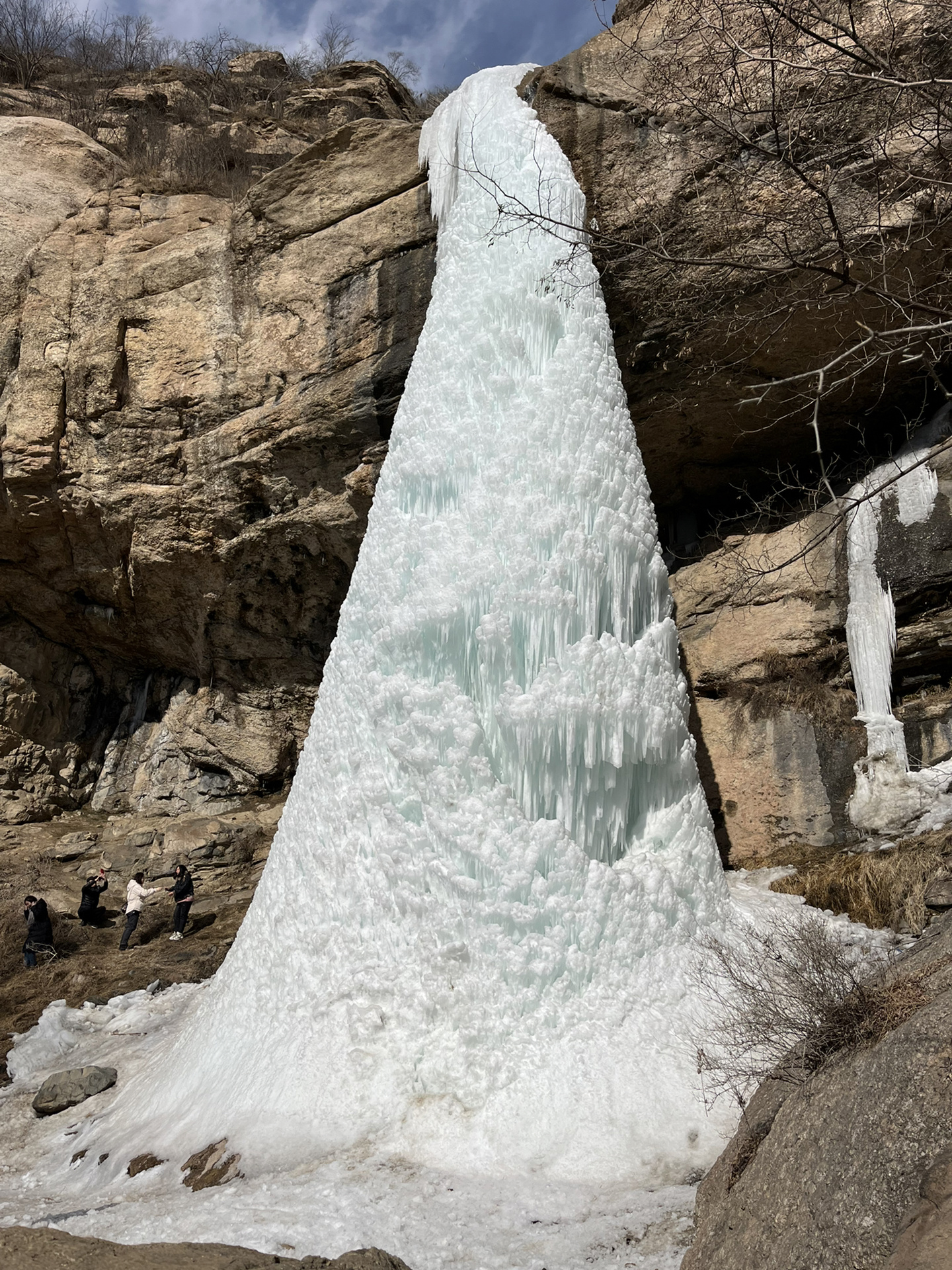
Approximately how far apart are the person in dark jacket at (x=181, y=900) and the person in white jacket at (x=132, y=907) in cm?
34

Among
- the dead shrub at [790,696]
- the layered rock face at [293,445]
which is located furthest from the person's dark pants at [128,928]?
the dead shrub at [790,696]

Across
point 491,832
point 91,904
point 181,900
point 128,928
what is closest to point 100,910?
point 91,904

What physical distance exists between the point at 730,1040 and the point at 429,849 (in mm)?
Answer: 1816

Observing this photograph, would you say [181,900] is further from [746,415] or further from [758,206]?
[758,206]

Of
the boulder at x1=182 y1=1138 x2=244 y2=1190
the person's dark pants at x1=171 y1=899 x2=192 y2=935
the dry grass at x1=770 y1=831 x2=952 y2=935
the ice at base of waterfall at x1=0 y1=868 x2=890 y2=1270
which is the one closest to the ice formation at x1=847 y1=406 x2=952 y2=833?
the dry grass at x1=770 y1=831 x2=952 y2=935

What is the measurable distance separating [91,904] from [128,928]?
32.9 inches

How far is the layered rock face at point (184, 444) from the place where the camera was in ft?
28.6

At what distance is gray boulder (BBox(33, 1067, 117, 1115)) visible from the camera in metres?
5.70

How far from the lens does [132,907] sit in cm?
900

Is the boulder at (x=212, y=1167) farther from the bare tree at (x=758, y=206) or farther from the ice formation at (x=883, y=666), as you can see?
the ice formation at (x=883, y=666)

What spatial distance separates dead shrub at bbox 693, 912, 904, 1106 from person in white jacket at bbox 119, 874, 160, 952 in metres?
6.26

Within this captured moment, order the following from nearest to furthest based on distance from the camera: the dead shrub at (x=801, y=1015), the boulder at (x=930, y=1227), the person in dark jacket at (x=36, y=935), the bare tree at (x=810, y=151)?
the boulder at (x=930, y=1227)
the dead shrub at (x=801, y=1015)
the bare tree at (x=810, y=151)
the person in dark jacket at (x=36, y=935)

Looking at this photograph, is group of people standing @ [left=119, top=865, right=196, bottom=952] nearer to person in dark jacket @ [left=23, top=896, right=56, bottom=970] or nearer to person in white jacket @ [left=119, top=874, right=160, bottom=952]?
person in white jacket @ [left=119, top=874, right=160, bottom=952]

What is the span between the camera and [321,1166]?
4.09 meters
